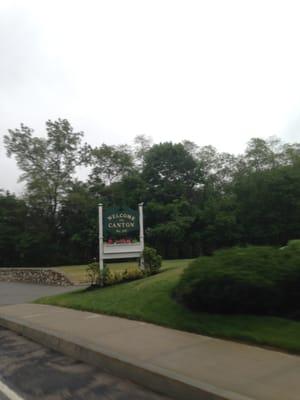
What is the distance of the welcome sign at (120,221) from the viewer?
15.6 m

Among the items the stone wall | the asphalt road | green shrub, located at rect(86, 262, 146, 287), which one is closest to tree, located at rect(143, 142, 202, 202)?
the stone wall

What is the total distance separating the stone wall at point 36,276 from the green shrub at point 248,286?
14.8 m

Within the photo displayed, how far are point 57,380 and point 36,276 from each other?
2175 cm

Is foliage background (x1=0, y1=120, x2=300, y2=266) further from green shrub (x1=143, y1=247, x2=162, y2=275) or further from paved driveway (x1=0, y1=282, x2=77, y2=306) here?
green shrub (x1=143, y1=247, x2=162, y2=275)

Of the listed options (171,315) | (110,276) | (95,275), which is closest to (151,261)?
(110,276)

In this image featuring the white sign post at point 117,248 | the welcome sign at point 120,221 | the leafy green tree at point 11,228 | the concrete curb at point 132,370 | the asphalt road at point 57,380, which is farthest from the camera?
the leafy green tree at point 11,228

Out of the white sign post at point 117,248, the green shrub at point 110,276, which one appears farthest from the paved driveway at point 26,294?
the white sign post at point 117,248

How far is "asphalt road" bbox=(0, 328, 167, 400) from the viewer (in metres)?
4.96

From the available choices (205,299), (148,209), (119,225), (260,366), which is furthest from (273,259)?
(148,209)

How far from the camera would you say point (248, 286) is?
713 cm

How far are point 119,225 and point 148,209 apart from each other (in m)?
32.0

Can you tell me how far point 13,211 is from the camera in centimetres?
4634

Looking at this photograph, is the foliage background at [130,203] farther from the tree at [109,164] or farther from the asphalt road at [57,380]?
the asphalt road at [57,380]

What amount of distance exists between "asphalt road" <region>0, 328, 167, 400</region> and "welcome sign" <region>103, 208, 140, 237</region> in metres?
8.27
